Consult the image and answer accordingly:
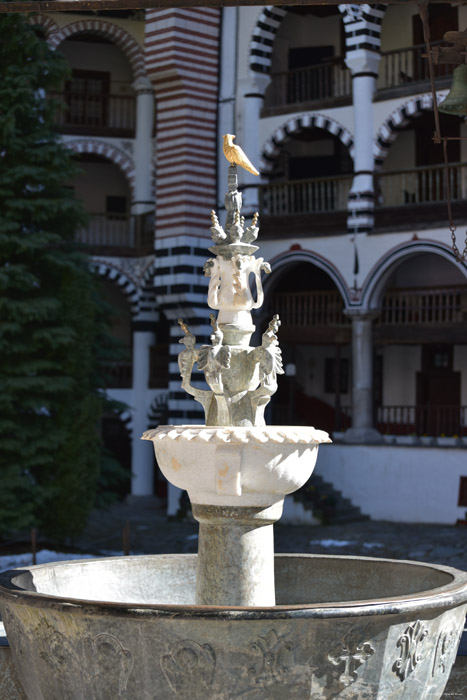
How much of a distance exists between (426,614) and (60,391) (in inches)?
435

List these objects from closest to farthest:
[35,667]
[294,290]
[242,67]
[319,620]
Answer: [319,620], [35,667], [242,67], [294,290]

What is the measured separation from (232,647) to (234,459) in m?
1.19

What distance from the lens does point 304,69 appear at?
70.0 feet

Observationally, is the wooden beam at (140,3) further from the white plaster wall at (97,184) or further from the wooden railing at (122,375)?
the white plaster wall at (97,184)

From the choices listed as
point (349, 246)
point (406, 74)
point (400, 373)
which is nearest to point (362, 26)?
point (406, 74)

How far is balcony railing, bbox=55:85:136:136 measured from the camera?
963 inches

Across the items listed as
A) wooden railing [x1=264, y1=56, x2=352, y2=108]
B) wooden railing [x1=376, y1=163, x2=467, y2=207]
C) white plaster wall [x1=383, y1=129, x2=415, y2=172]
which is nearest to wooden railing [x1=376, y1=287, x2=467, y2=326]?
wooden railing [x1=376, y1=163, x2=467, y2=207]

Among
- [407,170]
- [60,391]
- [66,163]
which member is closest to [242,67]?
[407,170]

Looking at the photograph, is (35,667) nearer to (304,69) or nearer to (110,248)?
(304,69)

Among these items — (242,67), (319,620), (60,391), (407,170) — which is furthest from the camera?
(242,67)

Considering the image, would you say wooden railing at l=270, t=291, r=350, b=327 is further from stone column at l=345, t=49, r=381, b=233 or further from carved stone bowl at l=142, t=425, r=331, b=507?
carved stone bowl at l=142, t=425, r=331, b=507

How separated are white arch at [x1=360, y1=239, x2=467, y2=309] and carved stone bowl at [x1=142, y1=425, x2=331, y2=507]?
526 inches

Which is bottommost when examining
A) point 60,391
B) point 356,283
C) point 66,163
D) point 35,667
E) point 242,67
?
point 35,667

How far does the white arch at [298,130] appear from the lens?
66.9ft
